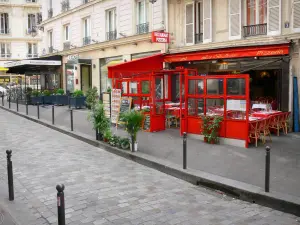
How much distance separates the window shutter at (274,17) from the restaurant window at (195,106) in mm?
3866

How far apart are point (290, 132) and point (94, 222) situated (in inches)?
340

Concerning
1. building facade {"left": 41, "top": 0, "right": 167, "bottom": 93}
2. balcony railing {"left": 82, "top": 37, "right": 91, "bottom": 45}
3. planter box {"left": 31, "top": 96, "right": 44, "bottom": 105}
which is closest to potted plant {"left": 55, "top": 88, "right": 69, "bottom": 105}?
planter box {"left": 31, "top": 96, "right": 44, "bottom": 105}

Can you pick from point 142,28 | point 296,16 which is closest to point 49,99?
point 142,28

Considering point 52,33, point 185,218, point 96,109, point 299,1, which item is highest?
point 52,33

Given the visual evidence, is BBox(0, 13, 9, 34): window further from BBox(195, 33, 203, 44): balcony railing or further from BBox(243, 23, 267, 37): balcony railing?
BBox(243, 23, 267, 37): balcony railing

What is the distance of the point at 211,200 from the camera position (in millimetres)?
5898

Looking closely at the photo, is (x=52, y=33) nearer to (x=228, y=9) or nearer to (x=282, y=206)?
(x=228, y=9)

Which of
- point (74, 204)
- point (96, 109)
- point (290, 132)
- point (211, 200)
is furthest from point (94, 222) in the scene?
point (290, 132)

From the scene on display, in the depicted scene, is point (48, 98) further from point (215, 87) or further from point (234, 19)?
point (215, 87)

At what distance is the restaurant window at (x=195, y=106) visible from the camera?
1051cm

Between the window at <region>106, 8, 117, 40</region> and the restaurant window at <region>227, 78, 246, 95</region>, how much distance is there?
11.8 m

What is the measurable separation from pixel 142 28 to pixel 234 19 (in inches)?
237

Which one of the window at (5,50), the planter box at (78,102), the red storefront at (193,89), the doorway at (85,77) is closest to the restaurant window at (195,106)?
the red storefront at (193,89)

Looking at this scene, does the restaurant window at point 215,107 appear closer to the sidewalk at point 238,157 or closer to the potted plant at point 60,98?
the sidewalk at point 238,157
